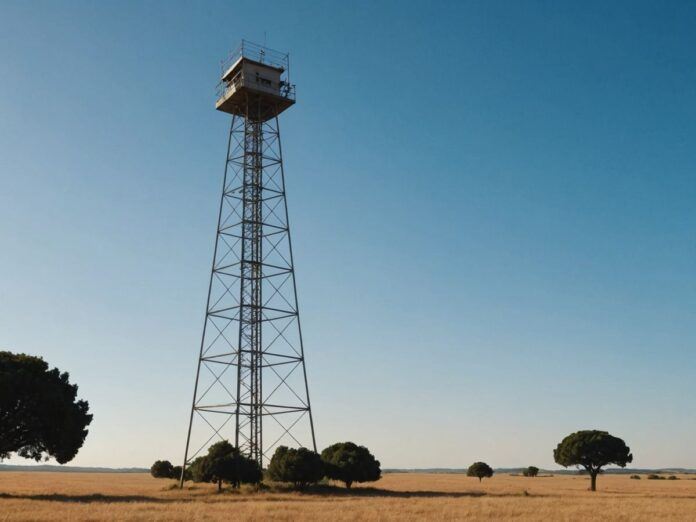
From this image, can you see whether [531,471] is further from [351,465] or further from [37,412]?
[37,412]

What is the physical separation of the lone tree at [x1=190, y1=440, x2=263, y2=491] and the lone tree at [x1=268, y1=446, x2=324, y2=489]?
192 cm

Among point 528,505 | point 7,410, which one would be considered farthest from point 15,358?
point 528,505

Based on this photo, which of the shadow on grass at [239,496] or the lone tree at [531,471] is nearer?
the shadow on grass at [239,496]

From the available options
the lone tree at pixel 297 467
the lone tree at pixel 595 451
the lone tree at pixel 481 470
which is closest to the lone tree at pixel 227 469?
the lone tree at pixel 297 467

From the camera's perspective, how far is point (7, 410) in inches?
1769

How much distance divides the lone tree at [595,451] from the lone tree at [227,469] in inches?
1328

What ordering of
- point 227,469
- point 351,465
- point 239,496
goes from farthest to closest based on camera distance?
point 351,465, point 227,469, point 239,496

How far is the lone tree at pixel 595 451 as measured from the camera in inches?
2689

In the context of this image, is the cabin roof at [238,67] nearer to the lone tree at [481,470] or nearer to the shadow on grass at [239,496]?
the shadow on grass at [239,496]

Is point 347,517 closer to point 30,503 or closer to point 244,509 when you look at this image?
point 244,509

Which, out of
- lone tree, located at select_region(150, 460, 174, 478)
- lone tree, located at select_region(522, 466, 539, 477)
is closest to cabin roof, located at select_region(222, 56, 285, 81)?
lone tree, located at select_region(150, 460, 174, 478)

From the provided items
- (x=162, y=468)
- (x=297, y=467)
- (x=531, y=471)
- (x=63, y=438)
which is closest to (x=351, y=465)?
(x=297, y=467)

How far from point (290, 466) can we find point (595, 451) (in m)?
32.6

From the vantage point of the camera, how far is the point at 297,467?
50.8 metres
